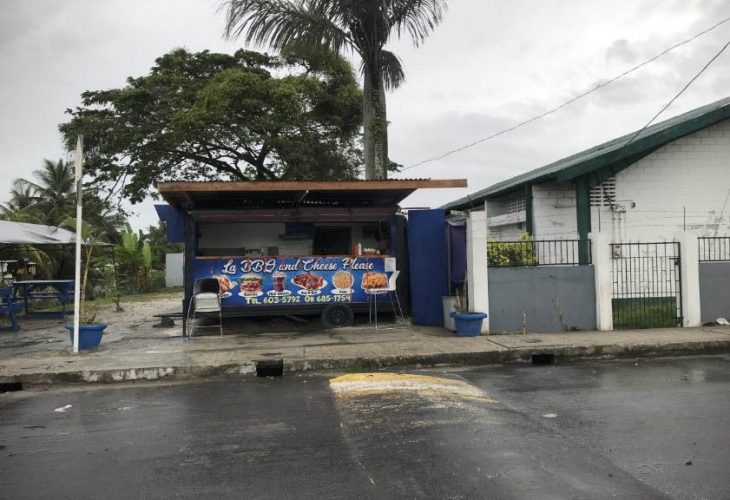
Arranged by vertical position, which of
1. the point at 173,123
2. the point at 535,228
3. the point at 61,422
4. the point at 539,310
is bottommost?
the point at 61,422

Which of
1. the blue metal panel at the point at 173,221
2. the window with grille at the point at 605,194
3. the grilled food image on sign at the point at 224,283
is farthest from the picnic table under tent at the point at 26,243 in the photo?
the window with grille at the point at 605,194

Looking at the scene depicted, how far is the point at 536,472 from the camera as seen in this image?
4.38 meters

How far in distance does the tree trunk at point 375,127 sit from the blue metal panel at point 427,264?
252 centimetres

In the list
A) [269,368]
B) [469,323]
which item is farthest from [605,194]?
[269,368]

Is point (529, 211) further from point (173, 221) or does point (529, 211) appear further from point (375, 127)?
point (173, 221)

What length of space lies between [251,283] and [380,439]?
7818mm

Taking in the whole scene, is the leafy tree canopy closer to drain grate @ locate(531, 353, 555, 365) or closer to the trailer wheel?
the trailer wheel

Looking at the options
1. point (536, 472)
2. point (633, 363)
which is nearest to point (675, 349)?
point (633, 363)

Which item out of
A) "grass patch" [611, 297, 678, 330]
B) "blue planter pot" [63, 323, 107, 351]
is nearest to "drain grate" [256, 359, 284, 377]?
"blue planter pot" [63, 323, 107, 351]

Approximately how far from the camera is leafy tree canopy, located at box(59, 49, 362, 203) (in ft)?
62.7

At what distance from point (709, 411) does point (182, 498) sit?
16.7ft

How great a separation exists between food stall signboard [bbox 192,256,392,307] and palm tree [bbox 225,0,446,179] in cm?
307

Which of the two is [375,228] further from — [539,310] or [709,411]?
[709,411]

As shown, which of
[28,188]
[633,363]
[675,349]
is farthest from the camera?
[28,188]
